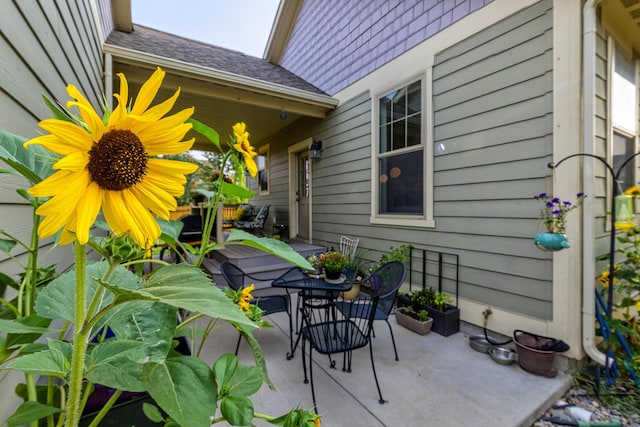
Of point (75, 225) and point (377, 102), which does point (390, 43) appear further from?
point (75, 225)

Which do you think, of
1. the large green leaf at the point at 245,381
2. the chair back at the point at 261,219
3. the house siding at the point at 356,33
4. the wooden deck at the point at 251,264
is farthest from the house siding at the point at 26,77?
the chair back at the point at 261,219

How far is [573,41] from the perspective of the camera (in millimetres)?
2182

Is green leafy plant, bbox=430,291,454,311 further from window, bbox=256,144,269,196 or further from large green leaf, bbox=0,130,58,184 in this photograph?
window, bbox=256,144,269,196

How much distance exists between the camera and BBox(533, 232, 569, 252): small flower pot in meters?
2.01

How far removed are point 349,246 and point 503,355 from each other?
2.54 m

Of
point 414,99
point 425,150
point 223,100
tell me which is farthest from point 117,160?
point 223,100

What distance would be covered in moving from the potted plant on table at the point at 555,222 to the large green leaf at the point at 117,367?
255cm

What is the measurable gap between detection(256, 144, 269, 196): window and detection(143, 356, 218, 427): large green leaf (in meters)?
7.24

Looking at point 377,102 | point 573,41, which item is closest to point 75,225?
point 573,41

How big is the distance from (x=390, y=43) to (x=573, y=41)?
2.17 meters

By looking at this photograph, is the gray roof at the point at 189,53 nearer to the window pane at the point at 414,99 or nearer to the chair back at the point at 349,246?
the window pane at the point at 414,99

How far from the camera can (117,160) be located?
43 cm

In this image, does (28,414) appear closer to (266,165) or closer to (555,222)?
(555,222)

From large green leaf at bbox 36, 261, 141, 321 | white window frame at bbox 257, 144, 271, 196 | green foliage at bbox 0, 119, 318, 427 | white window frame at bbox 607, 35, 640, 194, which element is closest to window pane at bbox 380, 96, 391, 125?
white window frame at bbox 607, 35, 640, 194
